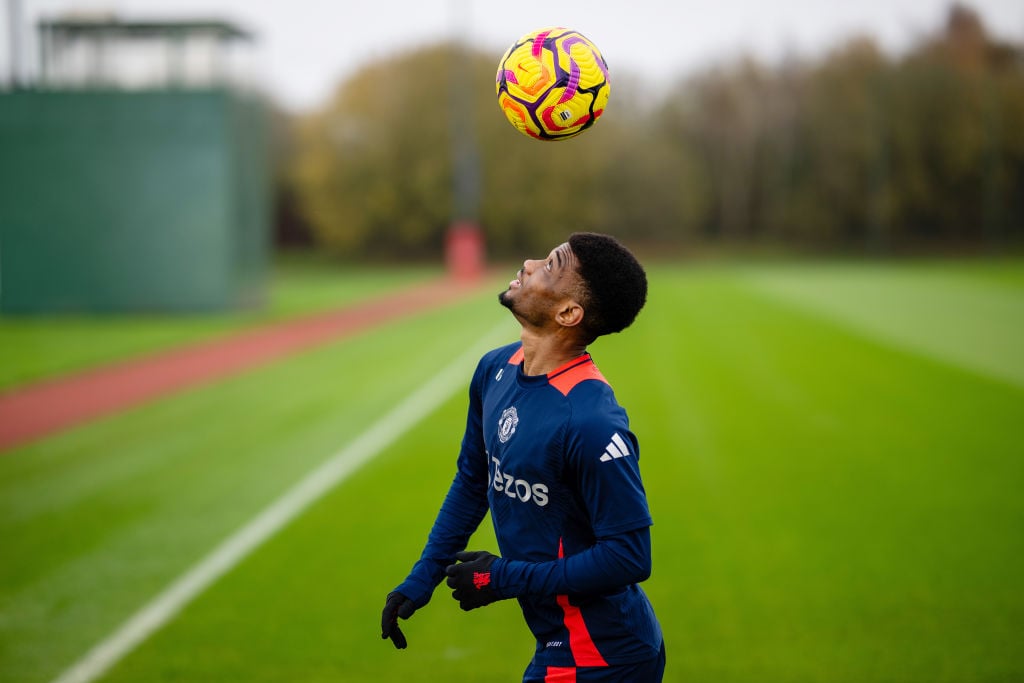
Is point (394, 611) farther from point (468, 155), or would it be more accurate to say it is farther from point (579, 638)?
point (468, 155)

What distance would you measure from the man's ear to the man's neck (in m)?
0.05

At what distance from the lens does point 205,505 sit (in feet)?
27.0

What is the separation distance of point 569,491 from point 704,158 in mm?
83395

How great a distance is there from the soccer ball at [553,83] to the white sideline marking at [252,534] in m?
3.52

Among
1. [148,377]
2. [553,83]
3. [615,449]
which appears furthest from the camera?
[148,377]

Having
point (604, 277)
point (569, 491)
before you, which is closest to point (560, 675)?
point (569, 491)

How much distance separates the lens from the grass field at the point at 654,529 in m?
5.34

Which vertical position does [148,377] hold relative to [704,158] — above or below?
below

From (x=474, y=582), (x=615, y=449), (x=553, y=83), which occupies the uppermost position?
(x=553, y=83)

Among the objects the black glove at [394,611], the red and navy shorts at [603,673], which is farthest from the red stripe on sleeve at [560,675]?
the black glove at [394,611]

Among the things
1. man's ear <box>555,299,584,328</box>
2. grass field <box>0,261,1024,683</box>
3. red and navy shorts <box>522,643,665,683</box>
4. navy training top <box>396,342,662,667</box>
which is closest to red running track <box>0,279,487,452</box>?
grass field <box>0,261,1024,683</box>

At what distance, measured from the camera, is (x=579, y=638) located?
3.00 meters

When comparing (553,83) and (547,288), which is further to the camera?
(553,83)

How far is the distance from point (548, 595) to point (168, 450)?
8224 millimetres
